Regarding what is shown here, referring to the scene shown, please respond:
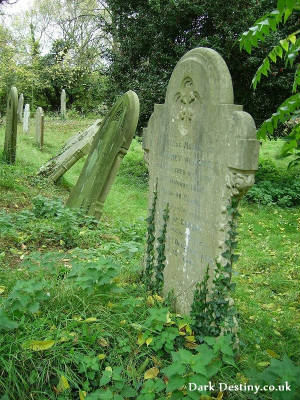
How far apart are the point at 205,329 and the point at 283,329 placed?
101cm

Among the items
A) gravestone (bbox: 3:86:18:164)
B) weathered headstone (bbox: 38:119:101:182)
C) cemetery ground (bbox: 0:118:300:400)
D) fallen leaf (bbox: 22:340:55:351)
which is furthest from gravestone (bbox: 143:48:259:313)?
gravestone (bbox: 3:86:18:164)

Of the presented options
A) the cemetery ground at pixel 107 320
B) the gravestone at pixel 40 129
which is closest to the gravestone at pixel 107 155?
the cemetery ground at pixel 107 320

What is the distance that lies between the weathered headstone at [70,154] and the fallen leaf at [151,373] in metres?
5.92

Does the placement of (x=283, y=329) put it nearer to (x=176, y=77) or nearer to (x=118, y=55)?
(x=176, y=77)

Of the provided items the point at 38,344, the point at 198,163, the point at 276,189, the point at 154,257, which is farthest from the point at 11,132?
the point at 38,344

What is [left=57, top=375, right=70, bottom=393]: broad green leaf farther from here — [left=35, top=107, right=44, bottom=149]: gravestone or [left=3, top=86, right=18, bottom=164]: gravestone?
[left=35, top=107, right=44, bottom=149]: gravestone

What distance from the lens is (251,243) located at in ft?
20.9

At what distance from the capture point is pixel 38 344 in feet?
9.00

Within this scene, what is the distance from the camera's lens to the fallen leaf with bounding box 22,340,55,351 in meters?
2.71

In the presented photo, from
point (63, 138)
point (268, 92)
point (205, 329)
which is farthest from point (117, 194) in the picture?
point (63, 138)

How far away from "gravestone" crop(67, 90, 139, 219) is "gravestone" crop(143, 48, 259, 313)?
6.69 feet

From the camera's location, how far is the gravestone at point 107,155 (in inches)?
242

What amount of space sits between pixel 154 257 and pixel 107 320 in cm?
104

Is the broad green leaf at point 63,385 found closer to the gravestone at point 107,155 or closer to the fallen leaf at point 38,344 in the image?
the fallen leaf at point 38,344
